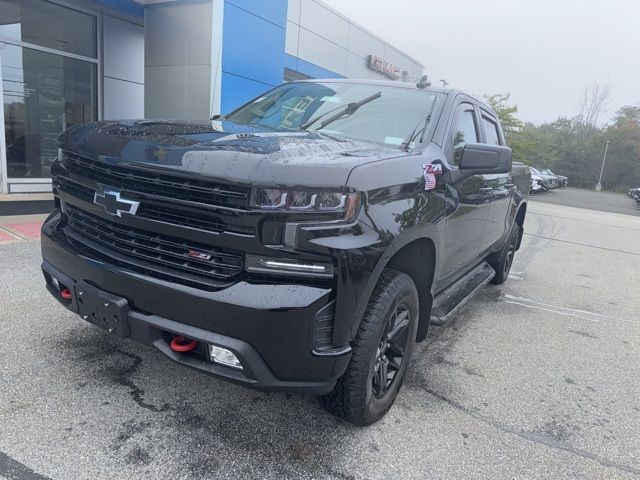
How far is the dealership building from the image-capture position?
912 centimetres

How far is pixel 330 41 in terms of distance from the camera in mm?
16328

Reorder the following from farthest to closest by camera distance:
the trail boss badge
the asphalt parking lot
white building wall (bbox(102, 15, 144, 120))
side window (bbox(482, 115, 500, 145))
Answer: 1. white building wall (bbox(102, 15, 144, 120))
2. side window (bbox(482, 115, 500, 145))
3. the trail boss badge
4. the asphalt parking lot

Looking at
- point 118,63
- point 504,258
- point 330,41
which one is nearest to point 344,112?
point 504,258

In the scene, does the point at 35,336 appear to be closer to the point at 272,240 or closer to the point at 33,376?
the point at 33,376

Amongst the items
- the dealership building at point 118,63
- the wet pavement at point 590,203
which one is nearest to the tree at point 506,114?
the wet pavement at point 590,203

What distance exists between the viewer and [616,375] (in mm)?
3744

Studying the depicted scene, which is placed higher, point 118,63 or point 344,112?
point 118,63

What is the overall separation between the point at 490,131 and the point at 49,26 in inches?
345

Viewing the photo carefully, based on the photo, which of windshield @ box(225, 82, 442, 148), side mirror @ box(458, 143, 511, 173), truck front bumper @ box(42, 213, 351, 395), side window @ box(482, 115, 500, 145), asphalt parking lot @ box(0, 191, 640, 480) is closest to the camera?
truck front bumper @ box(42, 213, 351, 395)

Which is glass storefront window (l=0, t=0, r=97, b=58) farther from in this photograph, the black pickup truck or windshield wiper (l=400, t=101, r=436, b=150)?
windshield wiper (l=400, t=101, r=436, b=150)

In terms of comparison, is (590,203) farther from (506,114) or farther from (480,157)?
(480,157)

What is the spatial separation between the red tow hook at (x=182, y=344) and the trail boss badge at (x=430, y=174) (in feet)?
4.80

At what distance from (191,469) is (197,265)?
902 mm

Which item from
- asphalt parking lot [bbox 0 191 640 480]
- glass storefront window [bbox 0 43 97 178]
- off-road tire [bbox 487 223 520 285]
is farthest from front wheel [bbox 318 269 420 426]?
glass storefront window [bbox 0 43 97 178]
